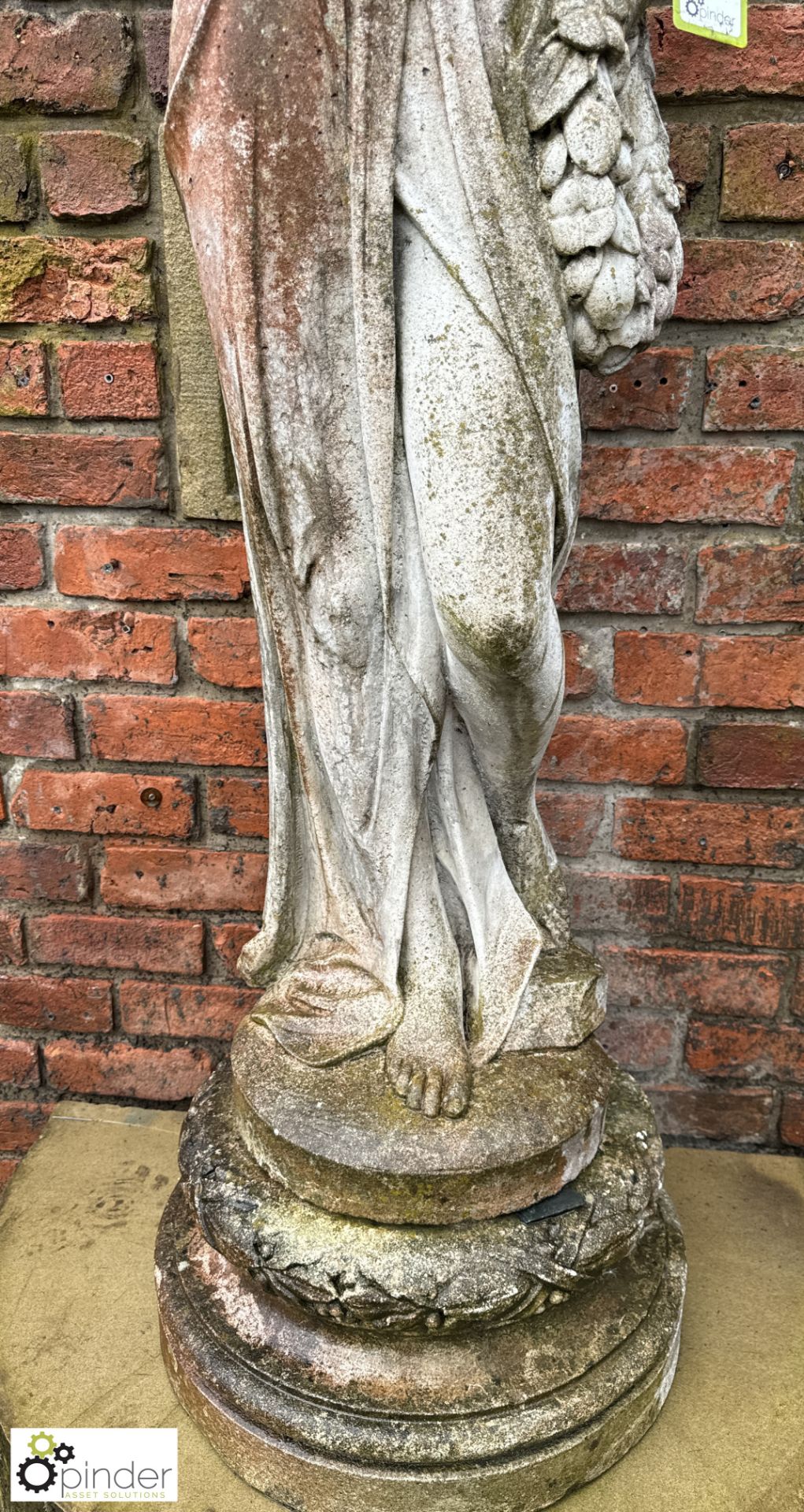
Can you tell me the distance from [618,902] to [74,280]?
1080 millimetres

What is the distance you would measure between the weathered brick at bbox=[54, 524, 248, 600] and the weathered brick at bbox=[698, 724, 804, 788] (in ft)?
2.17

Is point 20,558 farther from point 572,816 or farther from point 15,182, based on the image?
point 572,816

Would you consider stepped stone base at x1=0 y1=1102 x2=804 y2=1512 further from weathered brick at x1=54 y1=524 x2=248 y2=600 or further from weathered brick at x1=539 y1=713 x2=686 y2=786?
weathered brick at x1=54 y1=524 x2=248 y2=600

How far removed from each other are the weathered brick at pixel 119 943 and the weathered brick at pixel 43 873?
35 mm

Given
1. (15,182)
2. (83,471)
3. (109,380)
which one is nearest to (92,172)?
(15,182)

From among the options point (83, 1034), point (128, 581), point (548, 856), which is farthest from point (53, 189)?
point (83, 1034)

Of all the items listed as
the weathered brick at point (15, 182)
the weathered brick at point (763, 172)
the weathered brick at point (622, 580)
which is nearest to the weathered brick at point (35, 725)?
the weathered brick at point (15, 182)

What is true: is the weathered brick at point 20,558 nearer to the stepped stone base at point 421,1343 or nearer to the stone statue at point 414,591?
the stone statue at point 414,591

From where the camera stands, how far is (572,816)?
1561mm

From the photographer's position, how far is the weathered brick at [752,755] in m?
1.49

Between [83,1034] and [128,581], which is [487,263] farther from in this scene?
[83,1034]

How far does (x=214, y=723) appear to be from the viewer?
1.57 meters

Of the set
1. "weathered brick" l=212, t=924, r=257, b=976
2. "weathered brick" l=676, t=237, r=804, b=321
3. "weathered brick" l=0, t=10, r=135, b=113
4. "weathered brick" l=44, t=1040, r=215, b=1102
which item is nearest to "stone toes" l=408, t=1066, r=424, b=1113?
"weathered brick" l=212, t=924, r=257, b=976

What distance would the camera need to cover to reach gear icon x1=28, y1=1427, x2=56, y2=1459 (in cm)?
110
